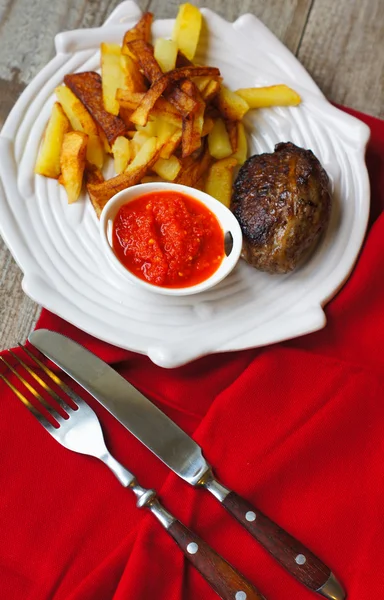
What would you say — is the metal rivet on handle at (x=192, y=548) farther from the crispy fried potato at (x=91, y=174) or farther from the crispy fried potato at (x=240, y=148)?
the crispy fried potato at (x=240, y=148)

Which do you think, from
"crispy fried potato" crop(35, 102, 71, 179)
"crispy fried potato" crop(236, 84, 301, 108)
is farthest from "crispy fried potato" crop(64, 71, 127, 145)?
"crispy fried potato" crop(236, 84, 301, 108)

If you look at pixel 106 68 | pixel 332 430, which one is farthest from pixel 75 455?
pixel 106 68

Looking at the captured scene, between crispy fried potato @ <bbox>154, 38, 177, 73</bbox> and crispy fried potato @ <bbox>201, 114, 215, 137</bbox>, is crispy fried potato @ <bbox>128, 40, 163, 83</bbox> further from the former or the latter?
crispy fried potato @ <bbox>201, 114, 215, 137</bbox>

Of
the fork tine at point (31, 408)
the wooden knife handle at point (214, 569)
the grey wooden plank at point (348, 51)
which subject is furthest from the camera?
the grey wooden plank at point (348, 51)

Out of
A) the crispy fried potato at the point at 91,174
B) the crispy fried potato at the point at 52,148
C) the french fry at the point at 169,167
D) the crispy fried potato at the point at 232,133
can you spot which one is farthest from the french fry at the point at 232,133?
the crispy fried potato at the point at 52,148

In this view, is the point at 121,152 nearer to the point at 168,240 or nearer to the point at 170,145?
the point at 170,145

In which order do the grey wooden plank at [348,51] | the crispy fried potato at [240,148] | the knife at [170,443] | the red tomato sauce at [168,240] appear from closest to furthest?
the knife at [170,443]
the red tomato sauce at [168,240]
the crispy fried potato at [240,148]
the grey wooden plank at [348,51]

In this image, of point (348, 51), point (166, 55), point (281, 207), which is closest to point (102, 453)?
point (281, 207)
